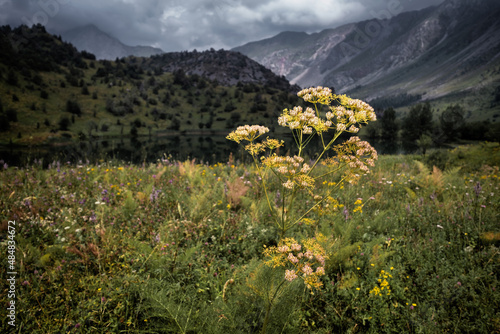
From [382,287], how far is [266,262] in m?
2.33

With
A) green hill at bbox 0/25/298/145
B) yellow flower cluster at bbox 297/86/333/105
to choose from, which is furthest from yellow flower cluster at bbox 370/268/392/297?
green hill at bbox 0/25/298/145

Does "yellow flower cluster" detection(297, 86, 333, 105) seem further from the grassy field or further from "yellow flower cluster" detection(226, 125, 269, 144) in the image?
the grassy field

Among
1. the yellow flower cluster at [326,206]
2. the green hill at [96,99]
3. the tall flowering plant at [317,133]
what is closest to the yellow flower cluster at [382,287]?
the yellow flower cluster at [326,206]

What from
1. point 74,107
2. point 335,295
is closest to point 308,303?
point 335,295

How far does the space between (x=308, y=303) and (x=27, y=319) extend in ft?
11.6

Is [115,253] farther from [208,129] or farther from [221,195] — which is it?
[208,129]

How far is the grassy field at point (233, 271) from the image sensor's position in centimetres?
255

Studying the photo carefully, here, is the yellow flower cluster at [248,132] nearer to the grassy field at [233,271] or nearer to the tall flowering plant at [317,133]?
the tall flowering plant at [317,133]

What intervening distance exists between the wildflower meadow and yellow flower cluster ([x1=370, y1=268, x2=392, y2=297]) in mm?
16

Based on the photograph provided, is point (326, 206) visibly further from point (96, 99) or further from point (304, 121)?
point (96, 99)

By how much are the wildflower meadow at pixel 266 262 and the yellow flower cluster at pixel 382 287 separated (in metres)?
0.02

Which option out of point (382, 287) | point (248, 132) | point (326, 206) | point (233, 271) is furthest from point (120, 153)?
point (382, 287)

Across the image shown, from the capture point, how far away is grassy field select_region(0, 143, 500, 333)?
8.36 feet

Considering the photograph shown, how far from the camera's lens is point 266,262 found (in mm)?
1891
